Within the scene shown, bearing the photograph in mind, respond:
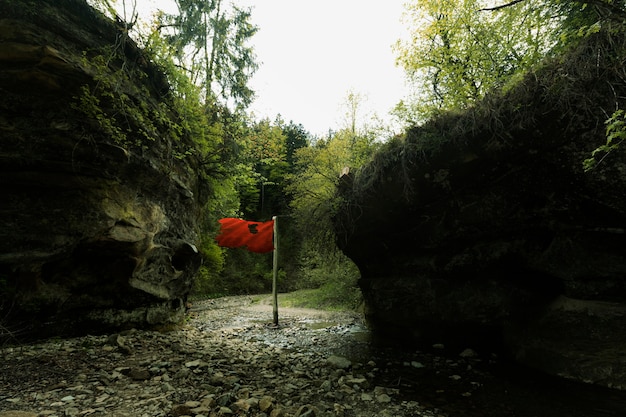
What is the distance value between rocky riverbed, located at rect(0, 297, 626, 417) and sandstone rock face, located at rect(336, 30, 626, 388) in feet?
2.76

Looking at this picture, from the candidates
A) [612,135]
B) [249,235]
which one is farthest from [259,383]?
[249,235]

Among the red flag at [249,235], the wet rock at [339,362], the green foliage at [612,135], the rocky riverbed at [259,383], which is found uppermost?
the green foliage at [612,135]

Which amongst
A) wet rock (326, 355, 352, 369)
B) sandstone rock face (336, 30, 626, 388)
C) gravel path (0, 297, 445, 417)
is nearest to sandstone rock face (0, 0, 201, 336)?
gravel path (0, 297, 445, 417)

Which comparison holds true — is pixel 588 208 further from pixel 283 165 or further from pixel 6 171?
pixel 283 165

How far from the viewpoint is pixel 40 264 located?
5.56 meters

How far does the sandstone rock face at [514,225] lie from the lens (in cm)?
515

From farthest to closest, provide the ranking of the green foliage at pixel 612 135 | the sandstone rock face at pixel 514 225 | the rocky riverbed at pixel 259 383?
the sandstone rock face at pixel 514 225
the rocky riverbed at pixel 259 383
the green foliage at pixel 612 135

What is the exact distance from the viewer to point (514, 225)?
21.4ft

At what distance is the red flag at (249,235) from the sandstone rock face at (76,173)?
4.01m

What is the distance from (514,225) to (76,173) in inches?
366

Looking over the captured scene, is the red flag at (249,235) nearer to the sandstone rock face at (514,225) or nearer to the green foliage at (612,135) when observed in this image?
the sandstone rock face at (514,225)

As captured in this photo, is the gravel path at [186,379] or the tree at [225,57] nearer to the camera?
the gravel path at [186,379]

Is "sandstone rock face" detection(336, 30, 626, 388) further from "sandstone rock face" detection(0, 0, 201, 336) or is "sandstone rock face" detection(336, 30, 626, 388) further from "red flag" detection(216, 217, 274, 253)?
"sandstone rock face" detection(0, 0, 201, 336)

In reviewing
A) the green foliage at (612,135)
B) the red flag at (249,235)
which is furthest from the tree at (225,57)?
the green foliage at (612,135)
